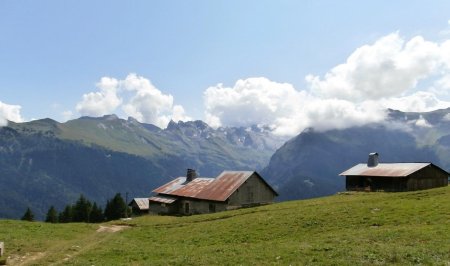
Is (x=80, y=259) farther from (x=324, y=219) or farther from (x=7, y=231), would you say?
(x=324, y=219)

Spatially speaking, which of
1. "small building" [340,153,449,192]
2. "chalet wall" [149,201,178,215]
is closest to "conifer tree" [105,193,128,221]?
"chalet wall" [149,201,178,215]

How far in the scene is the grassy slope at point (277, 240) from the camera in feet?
75.1

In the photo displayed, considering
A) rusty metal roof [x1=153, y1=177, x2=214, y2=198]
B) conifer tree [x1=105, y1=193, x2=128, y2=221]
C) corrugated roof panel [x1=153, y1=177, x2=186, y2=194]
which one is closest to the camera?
rusty metal roof [x1=153, y1=177, x2=214, y2=198]

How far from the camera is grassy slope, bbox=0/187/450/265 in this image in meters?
22.9

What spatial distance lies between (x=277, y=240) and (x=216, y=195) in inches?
1736

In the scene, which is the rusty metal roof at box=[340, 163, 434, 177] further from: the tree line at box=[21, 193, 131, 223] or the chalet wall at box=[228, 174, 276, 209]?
the tree line at box=[21, 193, 131, 223]

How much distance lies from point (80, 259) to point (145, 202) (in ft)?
280

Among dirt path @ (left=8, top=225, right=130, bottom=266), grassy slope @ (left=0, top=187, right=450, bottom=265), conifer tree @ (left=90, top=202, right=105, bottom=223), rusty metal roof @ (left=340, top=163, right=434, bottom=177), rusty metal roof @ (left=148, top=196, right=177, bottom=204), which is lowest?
conifer tree @ (left=90, top=202, right=105, bottom=223)

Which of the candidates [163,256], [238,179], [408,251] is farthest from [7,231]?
[238,179]

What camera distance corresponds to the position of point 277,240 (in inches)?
1270

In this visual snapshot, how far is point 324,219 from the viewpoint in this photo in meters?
37.7

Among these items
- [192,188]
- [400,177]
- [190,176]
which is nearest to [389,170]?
[400,177]

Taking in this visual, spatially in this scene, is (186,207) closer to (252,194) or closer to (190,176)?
(190,176)

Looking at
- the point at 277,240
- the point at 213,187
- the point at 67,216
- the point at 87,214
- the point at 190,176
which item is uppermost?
the point at 190,176
